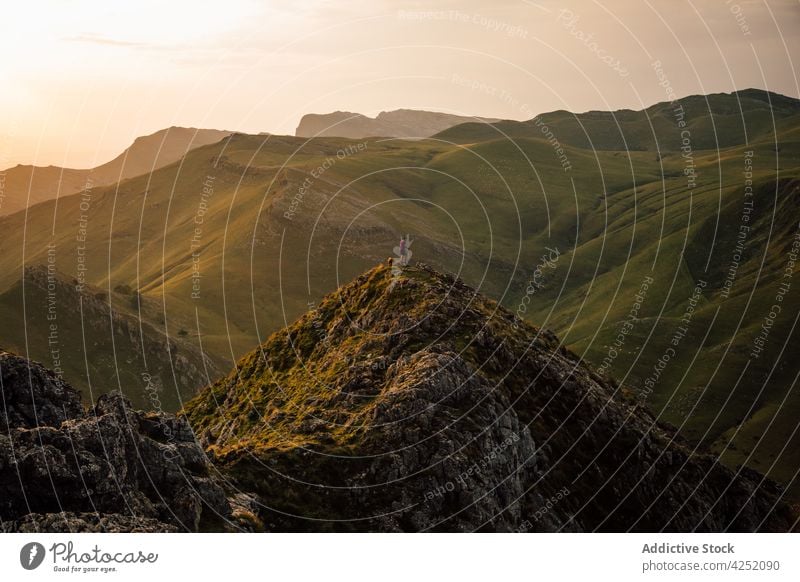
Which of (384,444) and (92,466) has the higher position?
(92,466)

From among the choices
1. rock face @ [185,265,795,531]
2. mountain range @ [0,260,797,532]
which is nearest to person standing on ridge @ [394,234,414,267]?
rock face @ [185,265,795,531]

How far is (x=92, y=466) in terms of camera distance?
5522cm

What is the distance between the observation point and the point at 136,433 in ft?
198

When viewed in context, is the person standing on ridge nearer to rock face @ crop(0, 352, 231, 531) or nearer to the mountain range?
the mountain range

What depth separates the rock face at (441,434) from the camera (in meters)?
67.4

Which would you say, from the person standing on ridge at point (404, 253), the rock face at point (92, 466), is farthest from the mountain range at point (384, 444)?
the person standing on ridge at point (404, 253)

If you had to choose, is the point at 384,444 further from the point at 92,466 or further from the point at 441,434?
the point at 92,466

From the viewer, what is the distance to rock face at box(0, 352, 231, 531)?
53.6 metres

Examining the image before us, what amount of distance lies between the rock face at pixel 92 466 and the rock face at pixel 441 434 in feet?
18.3

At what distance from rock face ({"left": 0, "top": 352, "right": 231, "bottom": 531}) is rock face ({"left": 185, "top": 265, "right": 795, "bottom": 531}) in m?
5.58

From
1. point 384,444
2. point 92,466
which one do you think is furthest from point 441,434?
point 92,466

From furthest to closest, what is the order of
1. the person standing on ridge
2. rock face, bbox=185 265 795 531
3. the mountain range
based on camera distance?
the person standing on ridge, rock face, bbox=185 265 795 531, the mountain range

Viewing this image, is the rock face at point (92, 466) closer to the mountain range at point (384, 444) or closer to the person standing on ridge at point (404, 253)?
the mountain range at point (384, 444)

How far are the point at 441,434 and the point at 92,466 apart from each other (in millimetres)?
25027
